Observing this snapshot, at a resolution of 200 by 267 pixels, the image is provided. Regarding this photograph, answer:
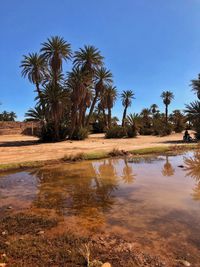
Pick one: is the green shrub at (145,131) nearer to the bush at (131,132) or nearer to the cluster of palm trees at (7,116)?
the bush at (131,132)

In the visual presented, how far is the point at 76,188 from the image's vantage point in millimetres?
11719

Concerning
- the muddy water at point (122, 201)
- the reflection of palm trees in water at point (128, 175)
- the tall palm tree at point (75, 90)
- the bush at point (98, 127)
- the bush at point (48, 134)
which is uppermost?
the tall palm tree at point (75, 90)

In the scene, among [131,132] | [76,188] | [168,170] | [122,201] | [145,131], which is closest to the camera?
[122,201]

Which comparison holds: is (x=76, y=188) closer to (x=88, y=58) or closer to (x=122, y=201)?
(x=122, y=201)

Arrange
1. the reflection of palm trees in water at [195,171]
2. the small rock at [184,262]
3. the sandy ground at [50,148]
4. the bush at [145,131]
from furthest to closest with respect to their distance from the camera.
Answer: the bush at [145,131] < the sandy ground at [50,148] < the reflection of palm trees in water at [195,171] < the small rock at [184,262]

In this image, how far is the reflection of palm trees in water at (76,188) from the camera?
924cm

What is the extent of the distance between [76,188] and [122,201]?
2.57 m

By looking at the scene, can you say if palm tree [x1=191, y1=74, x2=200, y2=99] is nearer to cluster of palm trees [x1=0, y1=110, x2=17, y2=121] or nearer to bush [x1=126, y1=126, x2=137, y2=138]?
bush [x1=126, y1=126, x2=137, y2=138]

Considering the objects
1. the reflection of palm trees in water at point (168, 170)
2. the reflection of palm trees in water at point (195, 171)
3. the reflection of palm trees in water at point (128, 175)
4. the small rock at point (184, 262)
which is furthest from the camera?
the reflection of palm trees in water at point (168, 170)

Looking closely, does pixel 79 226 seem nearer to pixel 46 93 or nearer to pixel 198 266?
pixel 198 266

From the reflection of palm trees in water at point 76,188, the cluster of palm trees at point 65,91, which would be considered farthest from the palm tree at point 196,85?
the reflection of palm trees in water at point 76,188

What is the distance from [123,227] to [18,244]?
241 centimetres

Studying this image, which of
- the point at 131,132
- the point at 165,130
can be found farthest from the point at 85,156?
the point at 165,130

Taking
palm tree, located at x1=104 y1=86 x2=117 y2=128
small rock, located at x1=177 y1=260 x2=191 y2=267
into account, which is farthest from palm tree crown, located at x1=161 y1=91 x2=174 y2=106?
small rock, located at x1=177 y1=260 x2=191 y2=267
